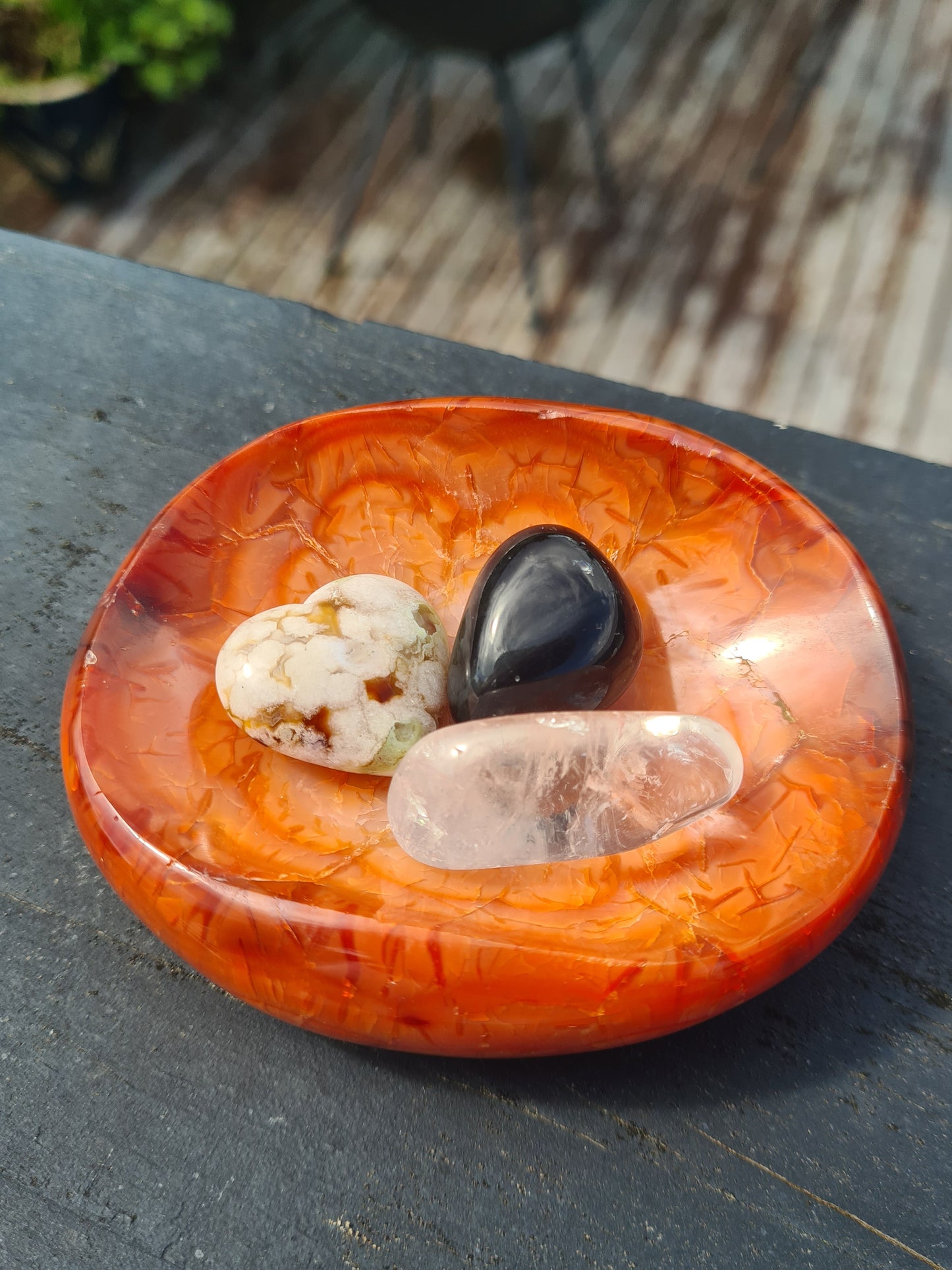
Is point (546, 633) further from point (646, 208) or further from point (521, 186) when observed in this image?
point (646, 208)

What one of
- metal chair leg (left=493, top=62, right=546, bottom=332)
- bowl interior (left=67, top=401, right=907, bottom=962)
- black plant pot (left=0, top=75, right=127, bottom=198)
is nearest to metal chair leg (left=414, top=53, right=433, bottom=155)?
metal chair leg (left=493, top=62, right=546, bottom=332)

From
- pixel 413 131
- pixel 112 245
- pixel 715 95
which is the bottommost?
pixel 112 245

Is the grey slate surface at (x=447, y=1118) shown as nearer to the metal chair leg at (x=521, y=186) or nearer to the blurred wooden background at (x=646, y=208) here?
the blurred wooden background at (x=646, y=208)

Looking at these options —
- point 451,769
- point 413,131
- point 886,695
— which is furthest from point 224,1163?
point 413,131

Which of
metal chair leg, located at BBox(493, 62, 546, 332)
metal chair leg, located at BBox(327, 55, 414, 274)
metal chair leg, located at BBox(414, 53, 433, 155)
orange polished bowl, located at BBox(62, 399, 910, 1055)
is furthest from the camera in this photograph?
metal chair leg, located at BBox(414, 53, 433, 155)

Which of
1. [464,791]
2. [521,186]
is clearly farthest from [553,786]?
[521,186]

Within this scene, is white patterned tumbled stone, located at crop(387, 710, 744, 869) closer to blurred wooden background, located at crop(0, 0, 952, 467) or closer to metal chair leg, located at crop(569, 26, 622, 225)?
blurred wooden background, located at crop(0, 0, 952, 467)

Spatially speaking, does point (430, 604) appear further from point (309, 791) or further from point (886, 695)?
point (886, 695)
